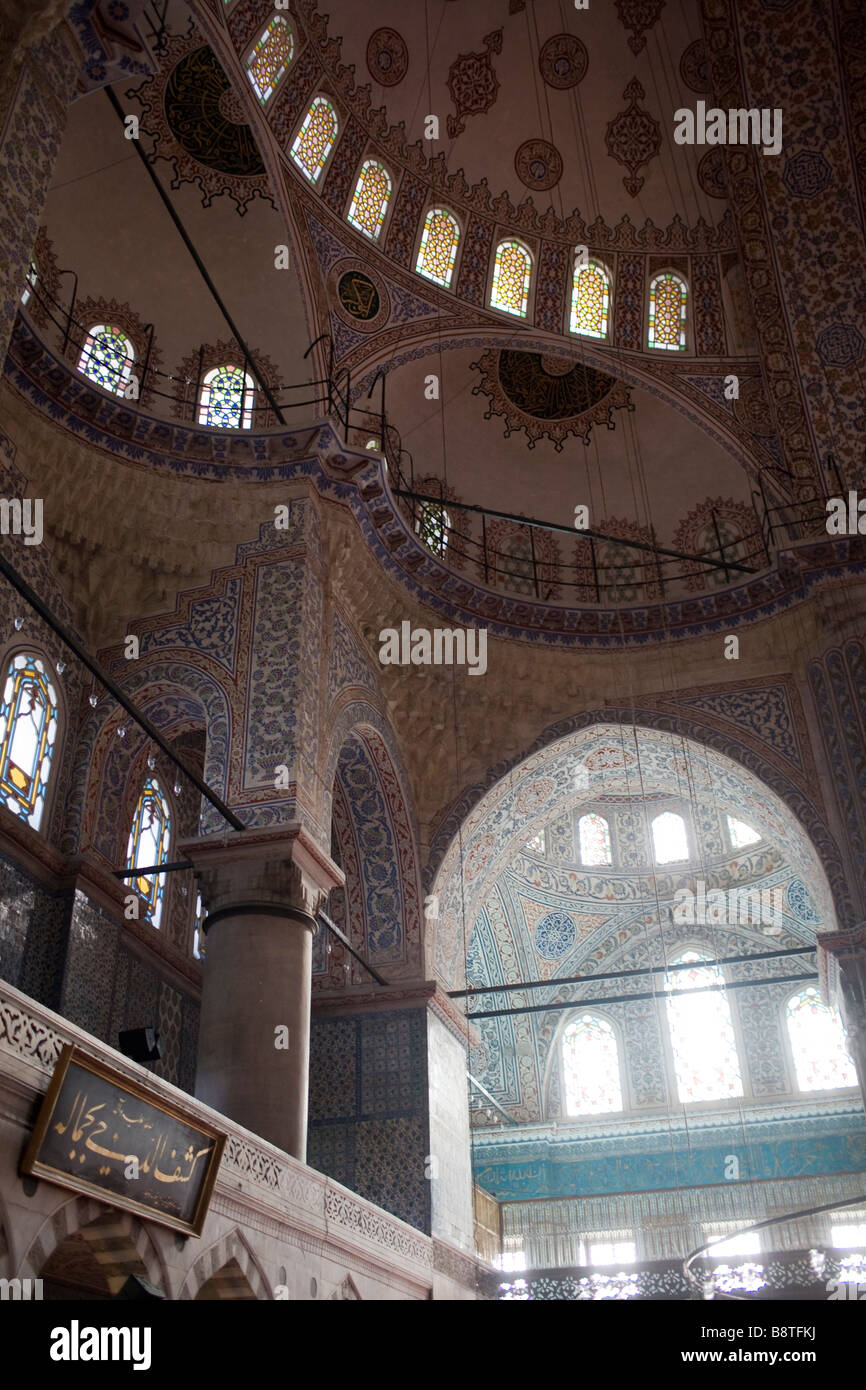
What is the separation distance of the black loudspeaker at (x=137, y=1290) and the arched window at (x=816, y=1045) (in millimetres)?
10962

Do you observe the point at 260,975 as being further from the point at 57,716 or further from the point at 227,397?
the point at 227,397

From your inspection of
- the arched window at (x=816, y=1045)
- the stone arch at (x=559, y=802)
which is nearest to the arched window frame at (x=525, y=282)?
the stone arch at (x=559, y=802)

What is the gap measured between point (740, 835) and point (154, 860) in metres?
8.44

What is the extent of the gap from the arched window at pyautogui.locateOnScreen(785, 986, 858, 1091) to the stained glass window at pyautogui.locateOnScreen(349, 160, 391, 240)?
10311mm

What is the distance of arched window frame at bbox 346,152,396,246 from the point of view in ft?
34.8

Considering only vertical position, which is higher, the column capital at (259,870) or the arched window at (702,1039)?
the arched window at (702,1039)

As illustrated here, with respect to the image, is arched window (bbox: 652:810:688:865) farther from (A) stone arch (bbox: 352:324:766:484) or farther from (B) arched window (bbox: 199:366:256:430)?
(B) arched window (bbox: 199:366:256:430)

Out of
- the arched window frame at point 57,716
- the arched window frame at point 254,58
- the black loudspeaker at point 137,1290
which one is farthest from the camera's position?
the arched window frame at point 254,58

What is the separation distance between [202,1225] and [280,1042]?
5.54ft

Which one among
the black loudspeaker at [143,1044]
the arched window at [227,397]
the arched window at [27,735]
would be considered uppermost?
the arched window at [227,397]

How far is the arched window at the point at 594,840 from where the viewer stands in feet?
A: 52.5

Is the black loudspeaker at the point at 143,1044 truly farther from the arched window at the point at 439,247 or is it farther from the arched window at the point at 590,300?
the arched window at the point at 590,300

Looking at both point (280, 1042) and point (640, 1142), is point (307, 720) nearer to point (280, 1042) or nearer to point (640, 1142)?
point (280, 1042)
